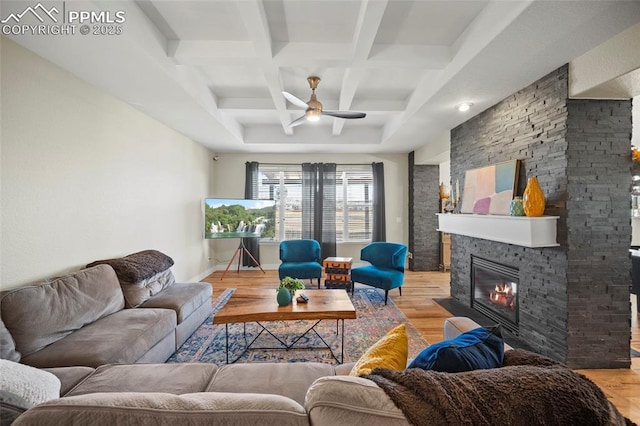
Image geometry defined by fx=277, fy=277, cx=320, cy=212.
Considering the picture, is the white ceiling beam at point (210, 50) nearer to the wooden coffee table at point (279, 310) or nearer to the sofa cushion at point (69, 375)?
the wooden coffee table at point (279, 310)

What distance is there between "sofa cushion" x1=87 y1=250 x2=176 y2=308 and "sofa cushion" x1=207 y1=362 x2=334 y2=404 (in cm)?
156

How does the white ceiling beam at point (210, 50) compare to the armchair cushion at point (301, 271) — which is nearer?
the white ceiling beam at point (210, 50)

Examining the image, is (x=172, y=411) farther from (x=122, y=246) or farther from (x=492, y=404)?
(x=122, y=246)

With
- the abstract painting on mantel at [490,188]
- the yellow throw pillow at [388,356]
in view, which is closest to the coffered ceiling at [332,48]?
the abstract painting on mantel at [490,188]

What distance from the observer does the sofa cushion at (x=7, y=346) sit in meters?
1.58

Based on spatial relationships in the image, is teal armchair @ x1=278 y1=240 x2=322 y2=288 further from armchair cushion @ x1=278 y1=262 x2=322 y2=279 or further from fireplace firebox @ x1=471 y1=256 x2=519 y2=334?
fireplace firebox @ x1=471 y1=256 x2=519 y2=334

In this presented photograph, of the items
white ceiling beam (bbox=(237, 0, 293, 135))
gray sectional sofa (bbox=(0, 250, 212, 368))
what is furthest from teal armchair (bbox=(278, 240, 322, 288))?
white ceiling beam (bbox=(237, 0, 293, 135))

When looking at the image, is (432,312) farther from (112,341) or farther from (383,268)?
(112,341)

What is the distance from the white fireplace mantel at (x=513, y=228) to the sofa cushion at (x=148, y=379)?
270 cm

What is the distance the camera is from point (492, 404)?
0.79 metres

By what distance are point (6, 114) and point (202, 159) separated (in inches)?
135

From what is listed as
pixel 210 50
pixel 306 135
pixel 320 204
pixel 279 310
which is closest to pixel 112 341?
pixel 279 310

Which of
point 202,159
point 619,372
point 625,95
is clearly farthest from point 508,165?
point 202,159

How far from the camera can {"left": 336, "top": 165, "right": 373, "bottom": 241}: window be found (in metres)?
6.17
